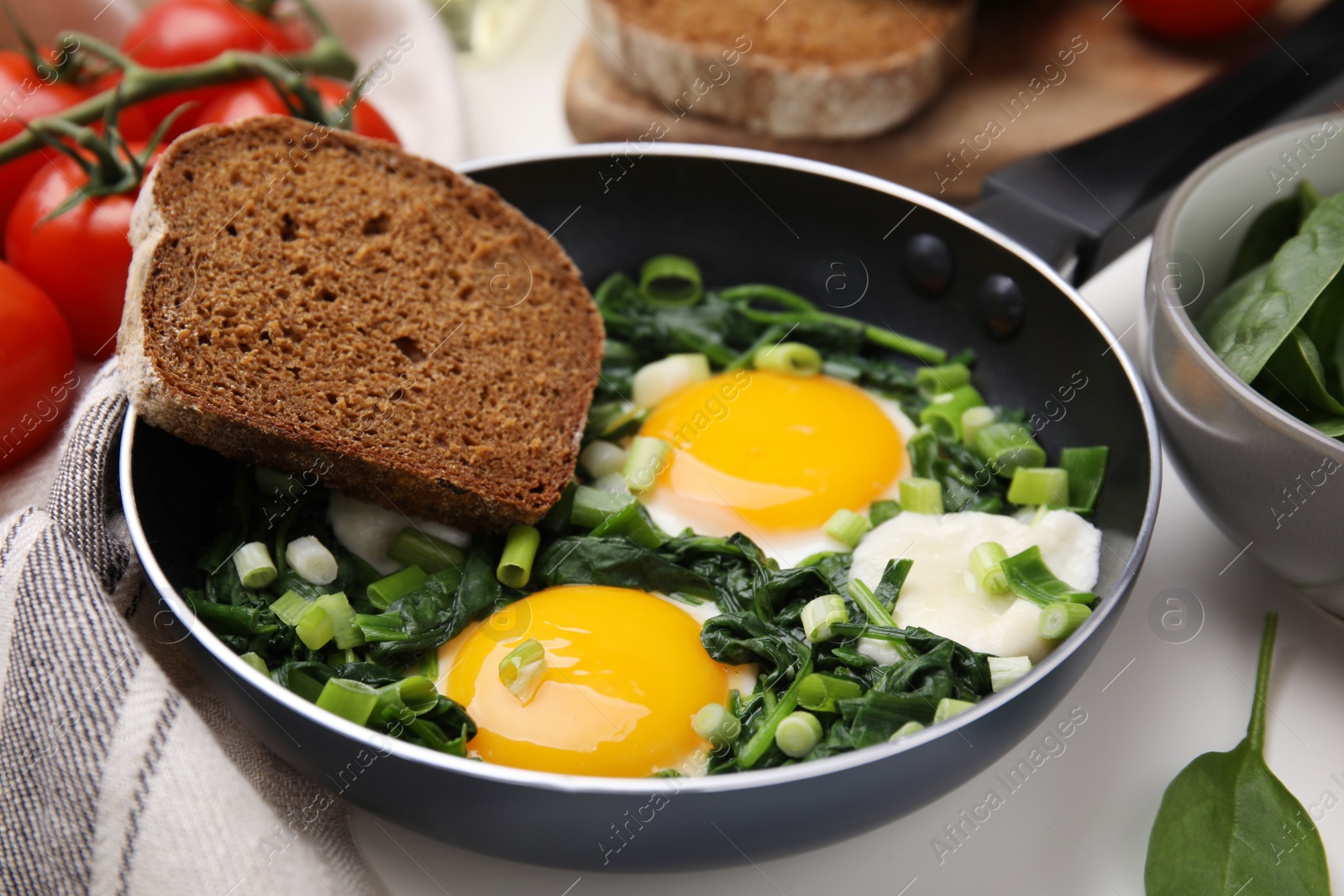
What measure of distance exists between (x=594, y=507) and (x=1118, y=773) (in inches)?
43.8

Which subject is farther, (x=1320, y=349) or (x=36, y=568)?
(x=1320, y=349)

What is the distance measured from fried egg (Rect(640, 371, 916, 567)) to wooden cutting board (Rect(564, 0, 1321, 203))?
119cm

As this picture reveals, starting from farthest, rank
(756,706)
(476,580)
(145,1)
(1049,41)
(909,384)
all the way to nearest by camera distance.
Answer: (1049,41)
(145,1)
(909,384)
(476,580)
(756,706)

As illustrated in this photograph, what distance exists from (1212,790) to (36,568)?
202 cm

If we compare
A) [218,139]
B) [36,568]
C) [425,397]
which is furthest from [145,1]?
[36,568]

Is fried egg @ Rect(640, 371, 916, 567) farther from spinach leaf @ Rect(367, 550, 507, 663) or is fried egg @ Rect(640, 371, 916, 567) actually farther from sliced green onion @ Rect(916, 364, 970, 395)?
spinach leaf @ Rect(367, 550, 507, 663)

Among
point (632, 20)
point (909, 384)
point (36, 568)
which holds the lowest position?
point (909, 384)

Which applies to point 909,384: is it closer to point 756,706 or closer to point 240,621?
point 756,706

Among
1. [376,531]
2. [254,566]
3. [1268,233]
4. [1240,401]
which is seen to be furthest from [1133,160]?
[254,566]

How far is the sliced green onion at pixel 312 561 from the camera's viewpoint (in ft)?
6.84

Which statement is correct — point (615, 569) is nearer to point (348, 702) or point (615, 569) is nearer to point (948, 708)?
point (348, 702)

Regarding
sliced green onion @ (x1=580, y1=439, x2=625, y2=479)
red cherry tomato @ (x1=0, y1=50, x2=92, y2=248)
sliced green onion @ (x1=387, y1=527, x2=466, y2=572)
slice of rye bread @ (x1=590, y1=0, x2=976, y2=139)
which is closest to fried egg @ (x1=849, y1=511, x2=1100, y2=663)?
sliced green onion @ (x1=580, y1=439, x2=625, y2=479)

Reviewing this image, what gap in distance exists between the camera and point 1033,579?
6.66 feet

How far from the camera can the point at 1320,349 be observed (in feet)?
6.75
